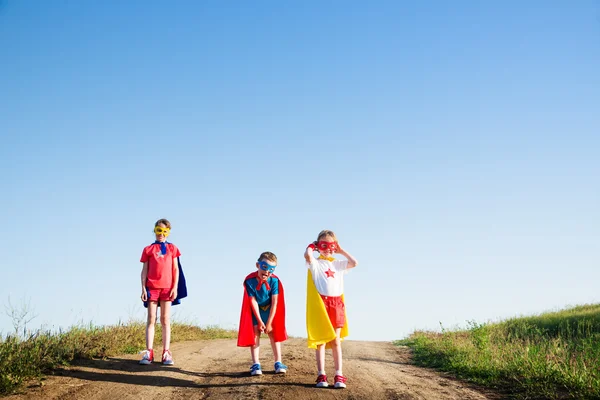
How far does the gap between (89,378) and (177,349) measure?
3.37 m

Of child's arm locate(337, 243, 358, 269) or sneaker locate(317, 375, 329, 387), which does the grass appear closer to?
sneaker locate(317, 375, 329, 387)

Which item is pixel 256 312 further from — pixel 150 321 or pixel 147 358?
pixel 147 358

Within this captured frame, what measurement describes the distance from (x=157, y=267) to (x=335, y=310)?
12.1 ft

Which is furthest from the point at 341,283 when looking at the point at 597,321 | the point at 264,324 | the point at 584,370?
the point at 597,321

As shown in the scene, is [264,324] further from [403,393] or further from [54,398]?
[54,398]

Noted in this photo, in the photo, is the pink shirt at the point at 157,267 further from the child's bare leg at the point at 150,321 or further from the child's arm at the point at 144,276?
the child's bare leg at the point at 150,321

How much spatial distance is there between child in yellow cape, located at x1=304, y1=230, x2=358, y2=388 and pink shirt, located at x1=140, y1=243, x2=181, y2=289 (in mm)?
3080

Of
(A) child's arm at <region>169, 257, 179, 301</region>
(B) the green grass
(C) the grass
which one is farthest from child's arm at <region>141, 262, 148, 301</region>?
(C) the grass

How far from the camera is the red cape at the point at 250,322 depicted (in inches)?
363

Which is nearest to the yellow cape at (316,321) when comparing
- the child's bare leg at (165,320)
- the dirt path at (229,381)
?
the dirt path at (229,381)

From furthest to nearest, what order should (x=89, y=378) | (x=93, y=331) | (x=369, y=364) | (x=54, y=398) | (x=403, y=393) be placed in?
(x=93, y=331), (x=369, y=364), (x=89, y=378), (x=403, y=393), (x=54, y=398)

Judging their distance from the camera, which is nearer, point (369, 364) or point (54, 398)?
point (54, 398)

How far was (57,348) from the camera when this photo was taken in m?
10.1

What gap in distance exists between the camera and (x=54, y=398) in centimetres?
792
